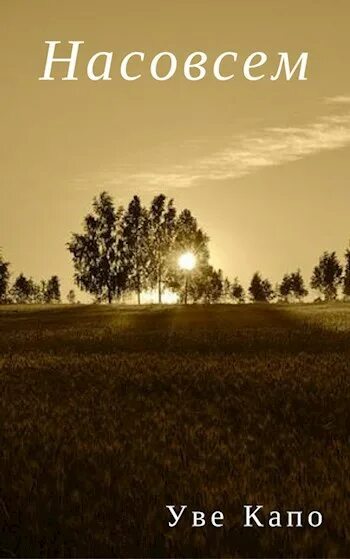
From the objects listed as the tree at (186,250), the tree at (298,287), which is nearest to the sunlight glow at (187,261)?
the tree at (186,250)

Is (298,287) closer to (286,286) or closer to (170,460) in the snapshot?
(286,286)

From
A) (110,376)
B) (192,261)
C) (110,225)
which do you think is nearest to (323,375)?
(110,376)

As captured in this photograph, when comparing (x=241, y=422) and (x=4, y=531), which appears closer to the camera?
(x=4, y=531)

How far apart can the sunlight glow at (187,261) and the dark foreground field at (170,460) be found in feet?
338

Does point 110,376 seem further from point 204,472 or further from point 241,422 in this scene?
point 204,472

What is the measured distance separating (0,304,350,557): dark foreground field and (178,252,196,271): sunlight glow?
102909 millimetres

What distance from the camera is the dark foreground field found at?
424 cm

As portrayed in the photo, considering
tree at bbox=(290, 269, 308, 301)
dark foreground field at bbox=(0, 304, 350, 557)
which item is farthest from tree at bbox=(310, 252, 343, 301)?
dark foreground field at bbox=(0, 304, 350, 557)

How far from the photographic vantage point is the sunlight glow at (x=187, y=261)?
4483 inches

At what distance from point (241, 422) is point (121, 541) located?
3.25m

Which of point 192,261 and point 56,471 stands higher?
point 192,261

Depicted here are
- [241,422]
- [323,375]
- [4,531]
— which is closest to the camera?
[4,531]

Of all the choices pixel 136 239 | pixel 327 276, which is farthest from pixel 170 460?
pixel 327 276

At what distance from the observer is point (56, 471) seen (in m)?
5.39
